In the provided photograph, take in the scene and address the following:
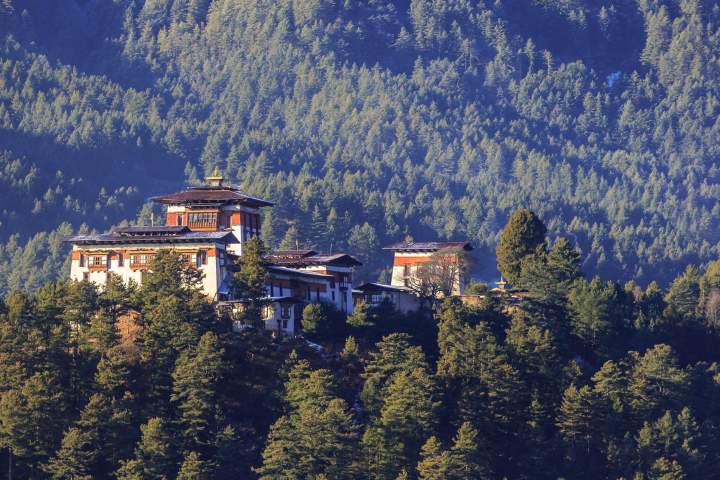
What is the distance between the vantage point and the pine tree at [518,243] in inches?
5945

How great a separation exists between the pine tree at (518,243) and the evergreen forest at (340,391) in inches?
305

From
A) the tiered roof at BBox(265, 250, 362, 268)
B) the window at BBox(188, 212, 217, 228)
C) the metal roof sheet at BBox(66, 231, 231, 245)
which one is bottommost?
the tiered roof at BBox(265, 250, 362, 268)

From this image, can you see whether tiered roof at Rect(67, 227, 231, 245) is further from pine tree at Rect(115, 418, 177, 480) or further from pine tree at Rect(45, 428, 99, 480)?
pine tree at Rect(45, 428, 99, 480)

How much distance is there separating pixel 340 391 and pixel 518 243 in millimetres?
29988

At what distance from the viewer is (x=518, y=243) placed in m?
152

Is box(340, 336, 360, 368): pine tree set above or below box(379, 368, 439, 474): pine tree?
above

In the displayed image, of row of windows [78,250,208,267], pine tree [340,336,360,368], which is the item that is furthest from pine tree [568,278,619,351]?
row of windows [78,250,208,267]

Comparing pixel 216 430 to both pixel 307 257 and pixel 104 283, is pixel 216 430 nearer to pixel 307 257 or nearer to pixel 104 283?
pixel 104 283

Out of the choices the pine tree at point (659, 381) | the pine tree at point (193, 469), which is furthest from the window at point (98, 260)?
the pine tree at point (659, 381)

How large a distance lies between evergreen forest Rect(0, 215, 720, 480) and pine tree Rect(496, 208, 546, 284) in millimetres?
Answer: 7744

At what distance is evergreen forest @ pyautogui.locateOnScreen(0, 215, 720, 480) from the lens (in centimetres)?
12031

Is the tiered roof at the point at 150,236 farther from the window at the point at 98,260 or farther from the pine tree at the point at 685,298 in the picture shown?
the pine tree at the point at 685,298

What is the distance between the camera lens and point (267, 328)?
131375mm

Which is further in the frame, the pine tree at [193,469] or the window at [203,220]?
the window at [203,220]
